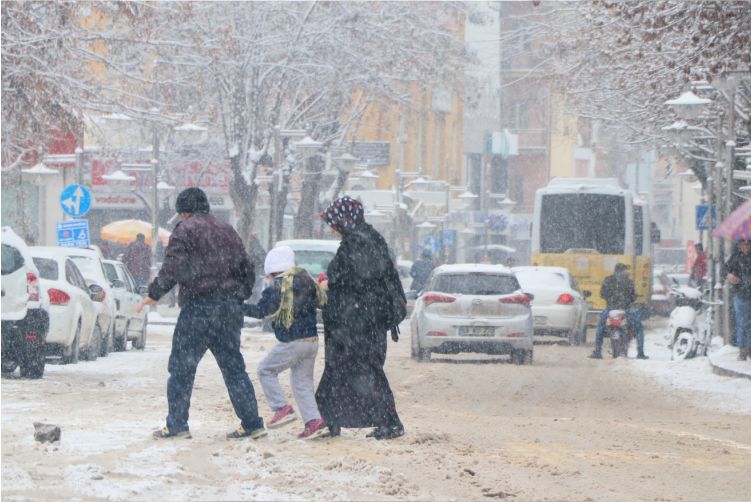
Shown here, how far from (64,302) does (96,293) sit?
6.16ft

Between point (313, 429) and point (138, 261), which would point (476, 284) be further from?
point (138, 261)

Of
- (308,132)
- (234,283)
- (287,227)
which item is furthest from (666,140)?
(287,227)

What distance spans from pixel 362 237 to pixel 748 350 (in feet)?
39.8

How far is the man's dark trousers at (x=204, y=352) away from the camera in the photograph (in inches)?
435

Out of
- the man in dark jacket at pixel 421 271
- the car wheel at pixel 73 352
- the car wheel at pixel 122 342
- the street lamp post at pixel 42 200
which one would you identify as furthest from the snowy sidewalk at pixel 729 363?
the street lamp post at pixel 42 200

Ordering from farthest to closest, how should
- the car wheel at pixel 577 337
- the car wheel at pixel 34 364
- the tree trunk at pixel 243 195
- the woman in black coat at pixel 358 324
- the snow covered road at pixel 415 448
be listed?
the tree trunk at pixel 243 195
the car wheel at pixel 577 337
the car wheel at pixel 34 364
the woman in black coat at pixel 358 324
the snow covered road at pixel 415 448

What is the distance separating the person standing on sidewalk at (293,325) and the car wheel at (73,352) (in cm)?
841

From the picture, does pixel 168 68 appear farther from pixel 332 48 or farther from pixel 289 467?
pixel 289 467

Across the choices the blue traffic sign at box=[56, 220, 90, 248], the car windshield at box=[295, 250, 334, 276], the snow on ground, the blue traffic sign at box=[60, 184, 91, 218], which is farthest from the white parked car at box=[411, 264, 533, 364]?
the blue traffic sign at box=[60, 184, 91, 218]

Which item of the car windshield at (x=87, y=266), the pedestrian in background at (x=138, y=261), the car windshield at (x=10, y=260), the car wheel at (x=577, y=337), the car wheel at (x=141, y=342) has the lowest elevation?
the car wheel at (x=577, y=337)

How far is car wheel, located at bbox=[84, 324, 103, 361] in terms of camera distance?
21562 mm

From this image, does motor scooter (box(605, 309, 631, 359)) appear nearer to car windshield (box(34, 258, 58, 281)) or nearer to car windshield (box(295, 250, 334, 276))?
car windshield (box(295, 250, 334, 276))

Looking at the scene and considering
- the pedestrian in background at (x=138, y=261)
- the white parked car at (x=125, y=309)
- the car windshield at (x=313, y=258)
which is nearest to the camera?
the white parked car at (x=125, y=309)

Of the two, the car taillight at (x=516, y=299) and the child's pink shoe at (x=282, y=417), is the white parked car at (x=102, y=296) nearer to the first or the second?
the car taillight at (x=516, y=299)
